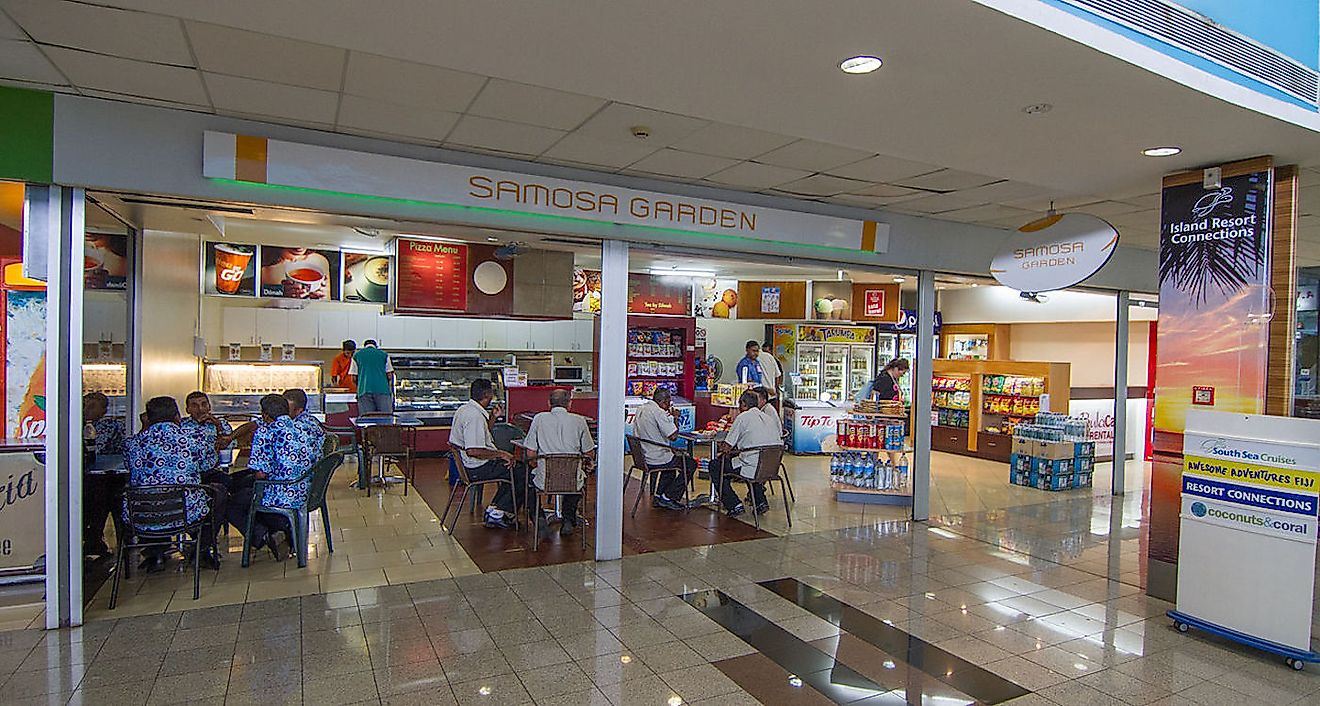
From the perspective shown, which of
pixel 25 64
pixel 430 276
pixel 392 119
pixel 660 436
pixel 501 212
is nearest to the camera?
pixel 25 64

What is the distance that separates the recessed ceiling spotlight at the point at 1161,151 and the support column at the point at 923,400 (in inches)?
111

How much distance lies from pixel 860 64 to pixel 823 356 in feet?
31.0

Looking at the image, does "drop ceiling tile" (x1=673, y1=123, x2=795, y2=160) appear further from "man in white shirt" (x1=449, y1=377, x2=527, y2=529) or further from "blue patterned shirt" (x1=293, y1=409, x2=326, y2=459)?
"blue patterned shirt" (x1=293, y1=409, x2=326, y2=459)

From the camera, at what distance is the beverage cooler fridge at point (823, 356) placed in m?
12.2

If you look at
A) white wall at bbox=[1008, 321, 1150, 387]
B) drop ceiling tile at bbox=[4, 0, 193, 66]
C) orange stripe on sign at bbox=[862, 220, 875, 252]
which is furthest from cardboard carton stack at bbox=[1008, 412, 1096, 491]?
drop ceiling tile at bbox=[4, 0, 193, 66]

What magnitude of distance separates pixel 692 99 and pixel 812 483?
6091 millimetres

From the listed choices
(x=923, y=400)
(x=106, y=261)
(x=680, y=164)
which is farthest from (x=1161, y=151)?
(x=106, y=261)

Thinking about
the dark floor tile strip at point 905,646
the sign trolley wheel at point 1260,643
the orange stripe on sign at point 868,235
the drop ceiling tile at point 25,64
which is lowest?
the dark floor tile strip at point 905,646

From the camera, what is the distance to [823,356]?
1239cm

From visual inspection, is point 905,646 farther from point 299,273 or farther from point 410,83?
point 299,273

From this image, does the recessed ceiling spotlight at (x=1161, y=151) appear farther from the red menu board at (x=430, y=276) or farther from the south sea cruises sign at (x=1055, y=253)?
the red menu board at (x=430, y=276)

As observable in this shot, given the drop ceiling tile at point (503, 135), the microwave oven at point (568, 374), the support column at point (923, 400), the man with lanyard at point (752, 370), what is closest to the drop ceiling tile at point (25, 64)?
the drop ceiling tile at point (503, 135)

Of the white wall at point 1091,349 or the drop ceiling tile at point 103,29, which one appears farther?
the white wall at point 1091,349

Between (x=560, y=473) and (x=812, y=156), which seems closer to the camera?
(x=812, y=156)
